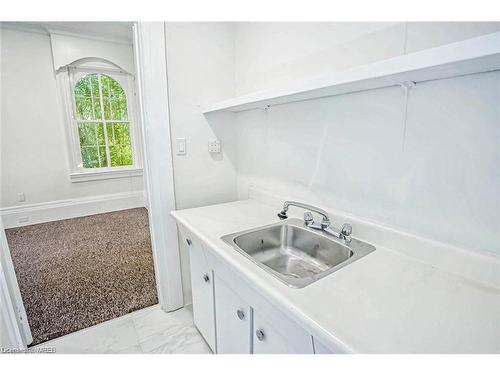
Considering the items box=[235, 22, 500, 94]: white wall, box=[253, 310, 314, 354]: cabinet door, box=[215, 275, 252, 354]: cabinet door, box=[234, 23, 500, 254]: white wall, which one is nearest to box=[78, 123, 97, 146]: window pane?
box=[235, 22, 500, 94]: white wall

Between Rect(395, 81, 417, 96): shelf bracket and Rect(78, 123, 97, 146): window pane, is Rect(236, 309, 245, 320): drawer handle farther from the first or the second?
Rect(78, 123, 97, 146): window pane

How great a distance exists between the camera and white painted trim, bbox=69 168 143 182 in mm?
3601

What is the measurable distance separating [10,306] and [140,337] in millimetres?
689

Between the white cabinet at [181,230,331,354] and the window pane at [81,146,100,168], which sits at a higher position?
the window pane at [81,146,100,168]

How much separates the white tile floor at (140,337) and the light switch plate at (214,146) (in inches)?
45.7

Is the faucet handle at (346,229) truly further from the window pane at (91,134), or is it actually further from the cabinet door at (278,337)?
the window pane at (91,134)

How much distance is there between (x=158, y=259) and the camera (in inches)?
67.0

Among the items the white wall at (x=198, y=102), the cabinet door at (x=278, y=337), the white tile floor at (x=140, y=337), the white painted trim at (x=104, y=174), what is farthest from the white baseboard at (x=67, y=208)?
the cabinet door at (x=278, y=337)

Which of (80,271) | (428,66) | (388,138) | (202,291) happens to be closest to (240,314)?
(202,291)

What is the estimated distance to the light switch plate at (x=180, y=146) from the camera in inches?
63.6

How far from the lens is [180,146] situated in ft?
5.33

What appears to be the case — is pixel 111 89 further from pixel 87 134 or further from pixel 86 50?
pixel 87 134

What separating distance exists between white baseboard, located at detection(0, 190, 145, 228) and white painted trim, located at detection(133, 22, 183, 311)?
267cm
